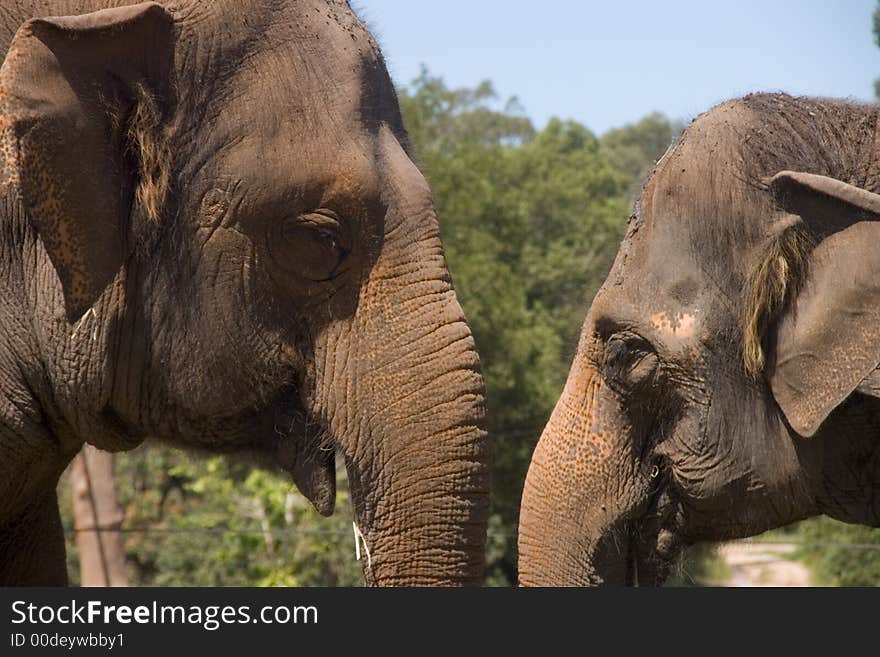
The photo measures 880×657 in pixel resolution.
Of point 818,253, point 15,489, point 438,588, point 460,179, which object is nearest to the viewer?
point 438,588

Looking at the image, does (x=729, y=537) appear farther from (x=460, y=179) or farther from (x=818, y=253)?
(x=460, y=179)

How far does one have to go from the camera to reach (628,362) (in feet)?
11.3

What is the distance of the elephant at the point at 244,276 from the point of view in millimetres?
2695

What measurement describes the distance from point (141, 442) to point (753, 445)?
59.3 inches

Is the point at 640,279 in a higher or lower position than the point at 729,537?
higher

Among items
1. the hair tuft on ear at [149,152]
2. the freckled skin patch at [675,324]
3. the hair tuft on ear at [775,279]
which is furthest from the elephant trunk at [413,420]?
the hair tuft on ear at [775,279]

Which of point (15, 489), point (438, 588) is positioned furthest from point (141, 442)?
point (438, 588)

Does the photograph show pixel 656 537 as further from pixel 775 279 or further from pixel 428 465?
pixel 428 465

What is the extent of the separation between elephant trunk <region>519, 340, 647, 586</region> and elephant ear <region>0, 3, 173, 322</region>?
133 centimetres

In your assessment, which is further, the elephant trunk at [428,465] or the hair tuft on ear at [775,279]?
the hair tuft on ear at [775,279]

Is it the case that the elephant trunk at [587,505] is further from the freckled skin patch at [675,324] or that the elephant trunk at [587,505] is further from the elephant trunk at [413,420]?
the elephant trunk at [413,420]

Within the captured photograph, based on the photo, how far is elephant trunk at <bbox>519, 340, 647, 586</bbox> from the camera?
3473 millimetres

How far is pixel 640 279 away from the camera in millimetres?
3443

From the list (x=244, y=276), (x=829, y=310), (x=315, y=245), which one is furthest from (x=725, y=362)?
(x=244, y=276)
